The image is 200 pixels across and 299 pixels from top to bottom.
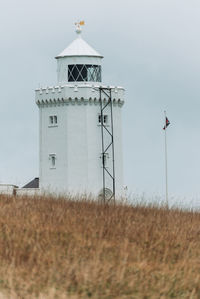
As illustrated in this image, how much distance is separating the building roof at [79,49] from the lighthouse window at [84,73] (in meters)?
0.84

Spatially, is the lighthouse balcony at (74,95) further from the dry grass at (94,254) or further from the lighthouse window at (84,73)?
the dry grass at (94,254)

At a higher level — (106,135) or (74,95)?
(74,95)

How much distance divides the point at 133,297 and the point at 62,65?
5124 centimetres

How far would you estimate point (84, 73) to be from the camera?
201 feet

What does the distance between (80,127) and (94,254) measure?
4847cm

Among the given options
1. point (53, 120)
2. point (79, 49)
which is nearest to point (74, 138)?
point (53, 120)

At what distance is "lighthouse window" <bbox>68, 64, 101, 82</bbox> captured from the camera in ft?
198

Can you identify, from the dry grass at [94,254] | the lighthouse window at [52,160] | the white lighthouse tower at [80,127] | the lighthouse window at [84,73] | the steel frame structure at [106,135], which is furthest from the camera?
the lighthouse window at [84,73]

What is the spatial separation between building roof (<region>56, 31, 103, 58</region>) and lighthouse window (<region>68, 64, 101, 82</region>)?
844 mm

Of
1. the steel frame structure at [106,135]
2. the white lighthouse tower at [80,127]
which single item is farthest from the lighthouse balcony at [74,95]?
the steel frame structure at [106,135]

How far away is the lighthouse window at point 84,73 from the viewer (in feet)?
198

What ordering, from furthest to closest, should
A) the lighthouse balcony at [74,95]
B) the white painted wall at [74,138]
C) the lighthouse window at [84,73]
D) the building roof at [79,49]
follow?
the lighthouse balcony at [74,95] < the lighthouse window at [84,73] < the building roof at [79,49] < the white painted wall at [74,138]

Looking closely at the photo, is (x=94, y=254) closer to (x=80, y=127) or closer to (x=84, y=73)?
(x=80, y=127)

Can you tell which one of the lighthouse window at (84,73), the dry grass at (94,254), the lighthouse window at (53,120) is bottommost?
the dry grass at (94,254)
